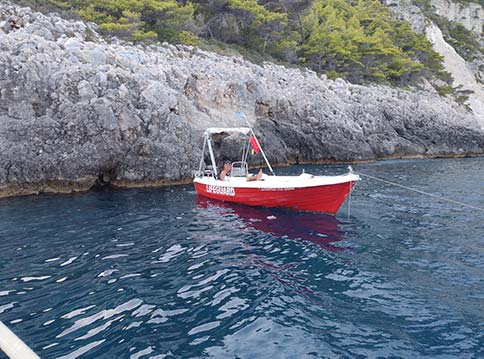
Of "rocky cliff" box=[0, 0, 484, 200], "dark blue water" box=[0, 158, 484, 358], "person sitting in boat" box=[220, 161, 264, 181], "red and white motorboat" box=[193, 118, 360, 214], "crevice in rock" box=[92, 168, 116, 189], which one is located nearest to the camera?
"dark blue water" box=[0, 158, 484, 358]

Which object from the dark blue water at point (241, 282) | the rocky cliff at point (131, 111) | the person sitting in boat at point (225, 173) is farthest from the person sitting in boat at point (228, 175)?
the rocky cliff at point (131, 111)

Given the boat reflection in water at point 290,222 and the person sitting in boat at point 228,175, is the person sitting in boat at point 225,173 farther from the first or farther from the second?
the boat reflection in water at point 290,222

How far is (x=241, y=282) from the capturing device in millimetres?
8711

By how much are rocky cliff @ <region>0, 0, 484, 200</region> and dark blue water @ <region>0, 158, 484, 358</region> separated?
12.6 feet

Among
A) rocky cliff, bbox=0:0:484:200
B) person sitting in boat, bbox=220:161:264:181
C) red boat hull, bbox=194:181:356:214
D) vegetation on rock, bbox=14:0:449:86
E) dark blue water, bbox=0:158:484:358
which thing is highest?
vegetation on rock, bbox=14:0:449:86

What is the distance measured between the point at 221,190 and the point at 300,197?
377 centimetres

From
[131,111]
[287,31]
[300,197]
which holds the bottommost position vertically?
[300,197]

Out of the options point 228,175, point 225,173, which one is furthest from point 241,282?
point 228,175

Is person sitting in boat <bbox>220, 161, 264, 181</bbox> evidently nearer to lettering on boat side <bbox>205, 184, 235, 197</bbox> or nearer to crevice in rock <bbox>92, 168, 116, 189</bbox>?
lettering on boat side <bbox>205, 184, 235, 197</bbox>

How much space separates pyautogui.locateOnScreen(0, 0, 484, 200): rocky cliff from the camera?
1809 cm

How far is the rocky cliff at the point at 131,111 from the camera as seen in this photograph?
1809 centimetres

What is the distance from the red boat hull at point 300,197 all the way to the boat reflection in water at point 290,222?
268 mm

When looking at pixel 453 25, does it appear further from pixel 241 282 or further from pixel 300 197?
pixel 241 282

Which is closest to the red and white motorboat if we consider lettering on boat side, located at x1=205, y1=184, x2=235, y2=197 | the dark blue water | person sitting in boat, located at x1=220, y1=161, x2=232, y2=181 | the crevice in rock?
lettering on boat side, located at x1=205, y1=184, x2=235, y2=197
